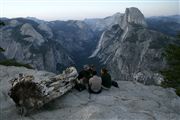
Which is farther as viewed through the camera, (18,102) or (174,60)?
(174,60)

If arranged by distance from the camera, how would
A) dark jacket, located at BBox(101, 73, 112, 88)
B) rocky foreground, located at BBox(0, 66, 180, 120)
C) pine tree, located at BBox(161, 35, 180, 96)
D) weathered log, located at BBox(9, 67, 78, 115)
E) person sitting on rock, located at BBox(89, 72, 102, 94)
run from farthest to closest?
pine tree, located at BBox(161, 35, 180, 96) < dark jacket, located at BBox(101, 73, 112, 88) < person sitting on rock, located at BBox(89, 72, 102, 94) < weathered log, located at BBox(9, 67, 78, 115) < rocky foreground, located at BBox(0, 66, 180, 120)

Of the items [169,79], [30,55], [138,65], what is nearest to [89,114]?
[169,79]

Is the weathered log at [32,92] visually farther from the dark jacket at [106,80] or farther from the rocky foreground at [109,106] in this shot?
the dark jacket at [106,80]

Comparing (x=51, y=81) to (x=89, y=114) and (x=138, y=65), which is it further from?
(x=138, y=65)

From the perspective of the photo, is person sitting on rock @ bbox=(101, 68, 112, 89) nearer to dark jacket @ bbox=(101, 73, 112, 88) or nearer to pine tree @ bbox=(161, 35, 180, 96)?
dark jacket @ bbox=(101, 73, 112, 88)

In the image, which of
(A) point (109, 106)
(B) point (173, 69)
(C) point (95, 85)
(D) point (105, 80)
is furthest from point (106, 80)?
(B) point (173, 69)

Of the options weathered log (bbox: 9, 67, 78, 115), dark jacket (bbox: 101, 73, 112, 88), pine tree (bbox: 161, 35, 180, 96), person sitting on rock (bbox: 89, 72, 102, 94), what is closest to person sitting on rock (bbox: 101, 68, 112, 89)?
dark jacket (bbox: 101, 73, 112, 88)

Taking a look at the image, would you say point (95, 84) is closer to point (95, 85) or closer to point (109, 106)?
point (95, 85)

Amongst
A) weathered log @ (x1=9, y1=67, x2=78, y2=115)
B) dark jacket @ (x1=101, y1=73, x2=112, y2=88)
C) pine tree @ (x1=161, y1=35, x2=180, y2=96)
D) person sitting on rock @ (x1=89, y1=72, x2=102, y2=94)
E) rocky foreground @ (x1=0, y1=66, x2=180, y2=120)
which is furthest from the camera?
pine tree @ (x1=161, y1=35, x2=180, y2=96)
